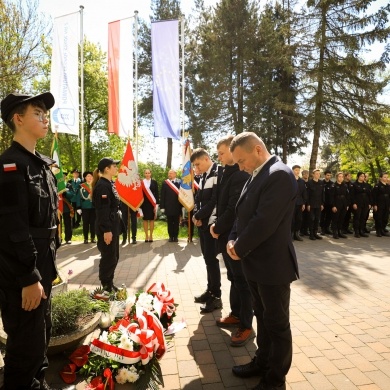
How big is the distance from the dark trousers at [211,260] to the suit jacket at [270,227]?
6.23 feet

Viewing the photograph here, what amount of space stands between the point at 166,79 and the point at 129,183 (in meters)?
4.25

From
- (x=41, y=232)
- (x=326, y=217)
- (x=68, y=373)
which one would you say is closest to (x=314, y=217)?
(x=326, y=217)

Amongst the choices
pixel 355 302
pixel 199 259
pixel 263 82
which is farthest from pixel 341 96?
pixel 355 302

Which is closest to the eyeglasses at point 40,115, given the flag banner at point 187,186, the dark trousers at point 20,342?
the dark trousers at point 20,342

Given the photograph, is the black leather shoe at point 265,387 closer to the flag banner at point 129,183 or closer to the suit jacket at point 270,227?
the suit jacket at point 270,227

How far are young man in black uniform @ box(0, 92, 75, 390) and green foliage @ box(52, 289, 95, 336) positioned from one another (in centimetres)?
66

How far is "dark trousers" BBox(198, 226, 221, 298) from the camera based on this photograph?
449cm

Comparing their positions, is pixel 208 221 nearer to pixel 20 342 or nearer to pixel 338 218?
pixel 20 342

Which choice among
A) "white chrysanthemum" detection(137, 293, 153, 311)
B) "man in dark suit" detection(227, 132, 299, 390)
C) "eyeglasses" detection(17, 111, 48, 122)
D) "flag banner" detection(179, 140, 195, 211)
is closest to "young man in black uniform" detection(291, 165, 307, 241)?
"flag banner" detection(179, 140, 195, 211)

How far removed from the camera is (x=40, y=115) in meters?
2.36

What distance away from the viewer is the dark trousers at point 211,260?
449 centimetres

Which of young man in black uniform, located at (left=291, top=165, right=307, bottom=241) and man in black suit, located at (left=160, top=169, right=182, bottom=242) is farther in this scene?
man in black suit, located at (left=160, top=169, right=182, bottom=242)

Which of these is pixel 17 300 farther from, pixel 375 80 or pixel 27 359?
pixel 375 80

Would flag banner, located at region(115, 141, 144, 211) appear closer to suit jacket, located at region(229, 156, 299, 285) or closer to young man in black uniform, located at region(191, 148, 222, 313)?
young man in black uniform, located at region(191, 148, 222, 313)
